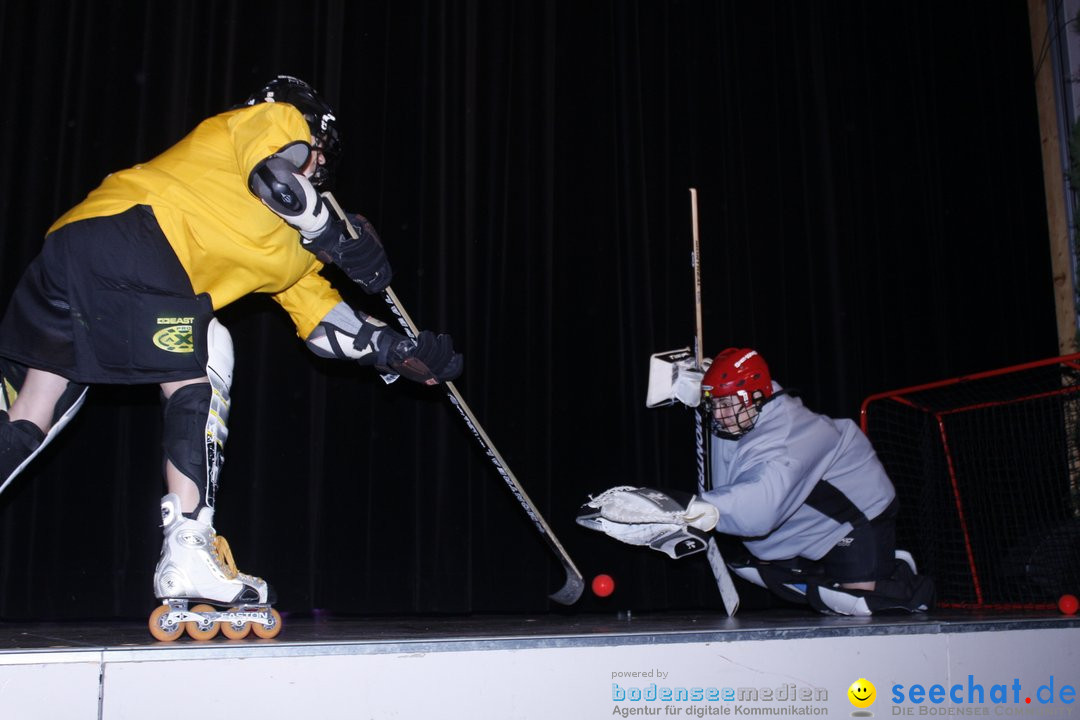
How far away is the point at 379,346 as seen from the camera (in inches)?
95.0

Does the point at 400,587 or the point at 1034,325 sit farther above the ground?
the point at 1034,325

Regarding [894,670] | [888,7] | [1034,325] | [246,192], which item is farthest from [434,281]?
[1034,325]

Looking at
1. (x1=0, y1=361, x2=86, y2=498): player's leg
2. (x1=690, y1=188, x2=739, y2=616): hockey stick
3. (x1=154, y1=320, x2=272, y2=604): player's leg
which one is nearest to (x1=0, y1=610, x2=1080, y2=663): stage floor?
(x1=154, y1=320, x2=272, y2=604): player's leg

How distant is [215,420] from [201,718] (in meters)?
0.64

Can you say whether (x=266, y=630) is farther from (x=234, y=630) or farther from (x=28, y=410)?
(x=28, y=410)

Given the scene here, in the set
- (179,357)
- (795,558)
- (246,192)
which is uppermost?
(246,192)

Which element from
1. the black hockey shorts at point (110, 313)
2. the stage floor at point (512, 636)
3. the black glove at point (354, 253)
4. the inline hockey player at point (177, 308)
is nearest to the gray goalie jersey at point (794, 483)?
the stage floor at point (512, 636)

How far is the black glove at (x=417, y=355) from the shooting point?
7.83 feet

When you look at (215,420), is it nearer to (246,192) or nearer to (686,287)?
(246,192)

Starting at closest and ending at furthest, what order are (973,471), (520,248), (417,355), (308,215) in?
(308,215), (417,355), (520,248), (973,471)

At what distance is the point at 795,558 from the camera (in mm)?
3088

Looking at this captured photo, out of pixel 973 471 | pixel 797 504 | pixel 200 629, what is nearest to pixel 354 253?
pixel 200 629

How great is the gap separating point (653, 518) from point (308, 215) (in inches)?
45.3

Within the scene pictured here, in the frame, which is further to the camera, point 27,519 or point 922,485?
point 922,485
